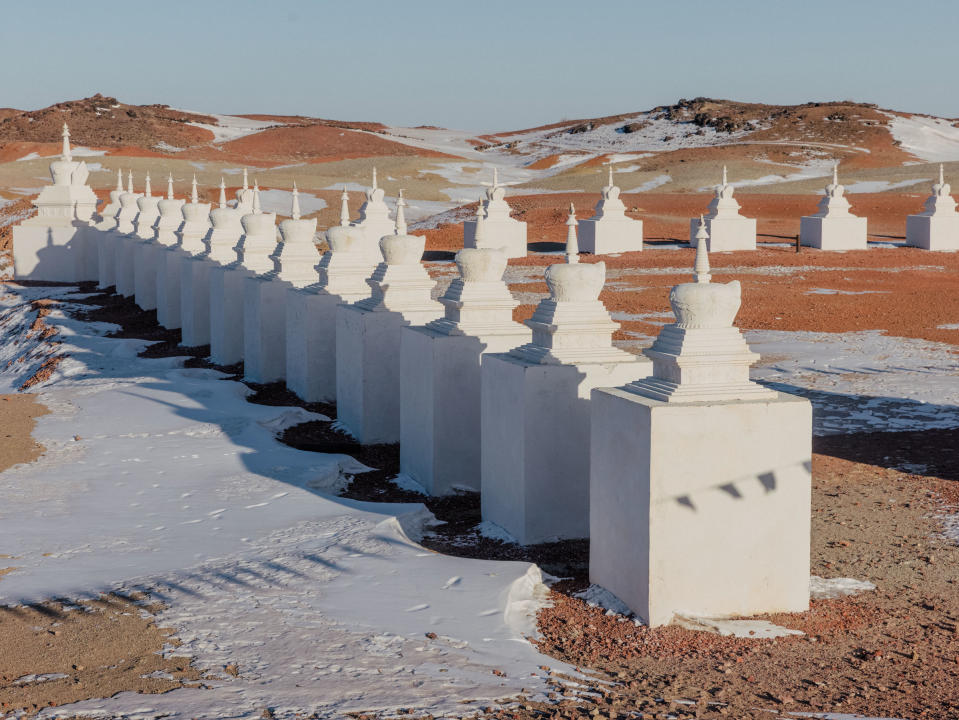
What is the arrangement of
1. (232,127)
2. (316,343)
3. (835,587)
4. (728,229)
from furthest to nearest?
(232,127) → (728,229) → (316,343) → (835,587)

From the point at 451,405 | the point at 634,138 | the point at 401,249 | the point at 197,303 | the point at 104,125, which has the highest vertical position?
the point at 104,125

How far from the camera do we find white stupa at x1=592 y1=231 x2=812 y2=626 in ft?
24.2

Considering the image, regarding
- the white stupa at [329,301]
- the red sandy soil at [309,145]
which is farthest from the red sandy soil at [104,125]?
the white stupa at [329,301]

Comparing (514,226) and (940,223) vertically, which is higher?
(940,223)

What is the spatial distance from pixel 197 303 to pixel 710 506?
14585mm

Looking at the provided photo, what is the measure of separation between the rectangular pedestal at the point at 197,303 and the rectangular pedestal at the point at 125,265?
6.80 metres

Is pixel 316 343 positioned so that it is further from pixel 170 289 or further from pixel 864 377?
pixel 170 289

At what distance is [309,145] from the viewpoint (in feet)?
324

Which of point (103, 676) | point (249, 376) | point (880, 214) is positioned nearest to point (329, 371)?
point (249, 376)

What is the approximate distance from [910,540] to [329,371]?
7.94m

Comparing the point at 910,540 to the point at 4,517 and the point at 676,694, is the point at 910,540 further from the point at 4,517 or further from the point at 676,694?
the point at 4,517

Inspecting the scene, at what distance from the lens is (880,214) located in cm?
4688

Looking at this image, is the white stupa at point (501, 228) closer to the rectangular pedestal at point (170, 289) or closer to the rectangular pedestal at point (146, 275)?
the rectangular pedestal at point (146, 275)

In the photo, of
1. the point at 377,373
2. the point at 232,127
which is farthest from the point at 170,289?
the point at 232,127
